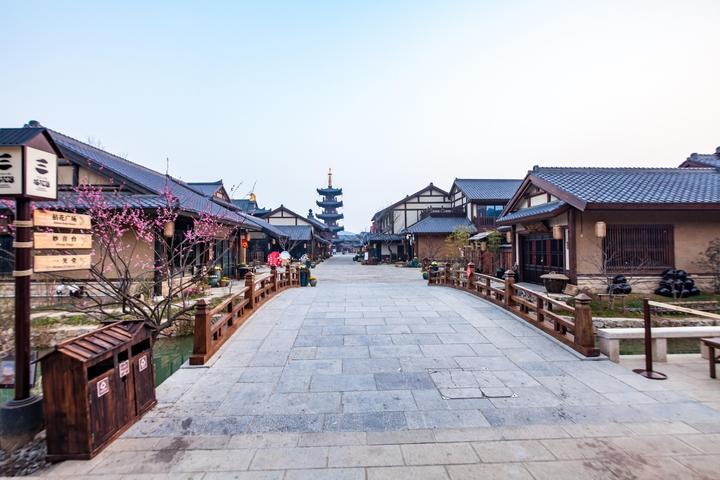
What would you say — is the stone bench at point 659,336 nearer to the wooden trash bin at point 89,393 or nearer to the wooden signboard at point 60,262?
the wooden trash bin at point 89,393

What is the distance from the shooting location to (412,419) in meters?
4.02

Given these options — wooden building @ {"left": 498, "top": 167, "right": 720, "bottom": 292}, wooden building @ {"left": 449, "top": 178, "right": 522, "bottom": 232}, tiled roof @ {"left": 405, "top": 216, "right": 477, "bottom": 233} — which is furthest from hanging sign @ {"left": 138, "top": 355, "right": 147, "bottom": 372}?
wooden building @ {"left": 449, "top": 178, "right": 522, "bottom": 232}

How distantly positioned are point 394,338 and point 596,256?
1024 cm

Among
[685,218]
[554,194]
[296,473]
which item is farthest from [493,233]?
[296,473]

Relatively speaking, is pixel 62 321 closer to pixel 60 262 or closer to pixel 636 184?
pixel 60 262

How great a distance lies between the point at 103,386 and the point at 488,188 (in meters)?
35.0

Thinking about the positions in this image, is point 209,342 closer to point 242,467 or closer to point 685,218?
point 242,467

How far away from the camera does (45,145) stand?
405 centimetres

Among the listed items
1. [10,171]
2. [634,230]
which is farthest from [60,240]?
[634,230]

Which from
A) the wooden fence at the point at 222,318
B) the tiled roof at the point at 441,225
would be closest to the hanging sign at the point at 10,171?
the wooden fence at the point at 222,318

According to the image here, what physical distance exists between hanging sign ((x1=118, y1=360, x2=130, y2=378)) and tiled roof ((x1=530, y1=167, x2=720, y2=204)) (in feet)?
45.5

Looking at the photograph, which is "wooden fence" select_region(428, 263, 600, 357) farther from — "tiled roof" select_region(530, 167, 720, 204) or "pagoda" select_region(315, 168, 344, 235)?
"pagoda" select_region(315, 168, 344, 235)

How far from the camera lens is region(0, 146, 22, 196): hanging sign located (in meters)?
3.68

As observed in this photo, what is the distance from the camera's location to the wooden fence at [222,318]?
5.94 metres
